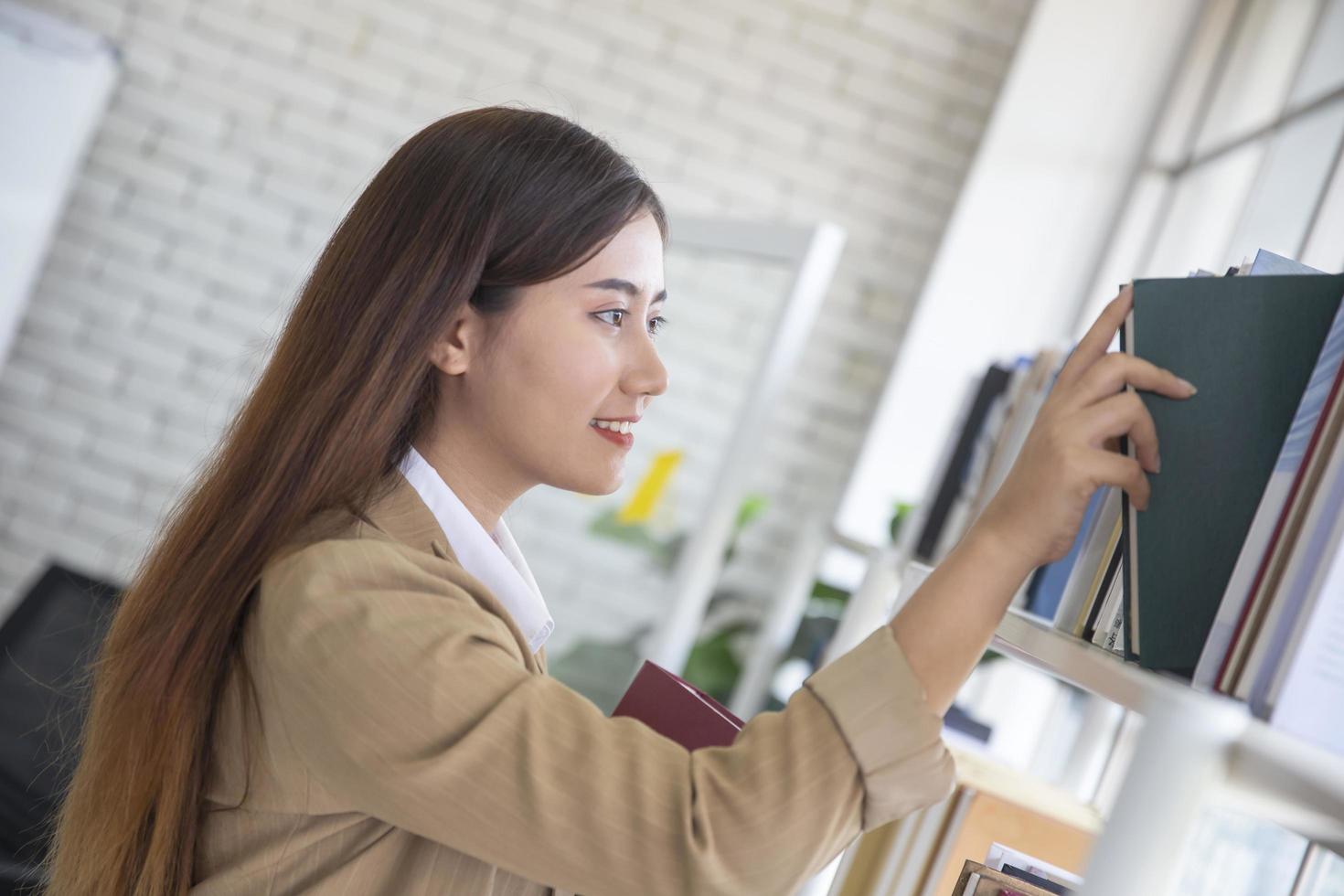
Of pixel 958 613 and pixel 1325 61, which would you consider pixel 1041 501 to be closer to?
pixel 958 613

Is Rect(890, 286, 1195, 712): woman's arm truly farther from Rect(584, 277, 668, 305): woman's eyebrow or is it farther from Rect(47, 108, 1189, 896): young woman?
Rect(584, 277, 668, 305): woman's eyebrow

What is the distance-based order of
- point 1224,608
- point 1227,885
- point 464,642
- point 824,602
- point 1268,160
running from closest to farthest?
point 1224,608
point 464,642
point 1227,885
point 1268,160
point 824,602

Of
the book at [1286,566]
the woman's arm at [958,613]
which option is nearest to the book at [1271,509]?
the book at [1286,566]

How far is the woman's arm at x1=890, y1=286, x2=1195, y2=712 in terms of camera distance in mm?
719

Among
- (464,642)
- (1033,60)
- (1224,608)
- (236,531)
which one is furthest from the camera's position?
(1033,60)

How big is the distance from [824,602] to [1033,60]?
6.02 feet

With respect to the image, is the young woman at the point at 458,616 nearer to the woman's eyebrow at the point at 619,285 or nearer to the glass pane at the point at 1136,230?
the woman's eyebrow at the point at 619,285

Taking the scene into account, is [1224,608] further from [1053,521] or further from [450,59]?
A: [450,59]

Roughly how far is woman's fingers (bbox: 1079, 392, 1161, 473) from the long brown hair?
21.0 inches

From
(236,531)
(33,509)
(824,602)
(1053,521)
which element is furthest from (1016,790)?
(33,509)

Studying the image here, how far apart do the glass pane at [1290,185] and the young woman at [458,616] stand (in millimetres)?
2287

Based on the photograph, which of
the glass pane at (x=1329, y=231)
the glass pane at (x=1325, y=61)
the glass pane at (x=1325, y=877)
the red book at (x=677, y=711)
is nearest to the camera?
the red book at (x=677, y=711)

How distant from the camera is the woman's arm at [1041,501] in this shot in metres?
0.72

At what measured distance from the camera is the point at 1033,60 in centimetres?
400
